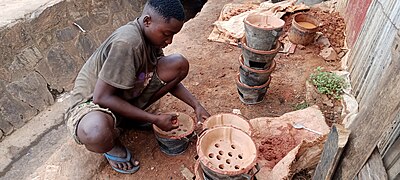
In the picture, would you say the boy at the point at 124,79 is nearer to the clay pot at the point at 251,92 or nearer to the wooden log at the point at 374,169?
the clay pot at the point at 251,92

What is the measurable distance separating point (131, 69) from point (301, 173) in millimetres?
1516

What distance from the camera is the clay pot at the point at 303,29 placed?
4.23 m

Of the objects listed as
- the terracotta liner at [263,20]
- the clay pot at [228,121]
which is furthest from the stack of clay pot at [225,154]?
the terracotta liner at [263,20]

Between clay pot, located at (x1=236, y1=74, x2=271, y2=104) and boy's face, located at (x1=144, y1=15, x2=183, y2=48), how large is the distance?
3.90 ft

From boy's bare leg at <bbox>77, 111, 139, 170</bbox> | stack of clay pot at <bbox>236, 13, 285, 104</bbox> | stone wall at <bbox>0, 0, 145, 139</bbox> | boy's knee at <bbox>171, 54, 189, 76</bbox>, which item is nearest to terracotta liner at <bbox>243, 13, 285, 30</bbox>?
stack of clay pot at <bbox>236, 13, 285, 104</bbox>

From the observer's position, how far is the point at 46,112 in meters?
5.08

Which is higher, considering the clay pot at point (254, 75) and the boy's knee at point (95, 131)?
the boy's knee at point (95, 131)

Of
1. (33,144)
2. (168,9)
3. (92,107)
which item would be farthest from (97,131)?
(33,144)

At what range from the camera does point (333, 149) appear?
156 cm

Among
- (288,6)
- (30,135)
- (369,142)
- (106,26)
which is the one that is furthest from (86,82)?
(106,26)

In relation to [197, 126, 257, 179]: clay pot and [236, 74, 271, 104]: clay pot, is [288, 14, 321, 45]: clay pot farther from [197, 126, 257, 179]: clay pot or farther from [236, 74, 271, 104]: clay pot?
[197, 126, 257, 179]: clay pot

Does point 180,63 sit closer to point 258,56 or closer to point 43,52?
point 258,56

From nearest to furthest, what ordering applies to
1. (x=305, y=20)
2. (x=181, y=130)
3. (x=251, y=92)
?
(x=181, y=130) < (x=251, y=92) < (x=305, y=20)

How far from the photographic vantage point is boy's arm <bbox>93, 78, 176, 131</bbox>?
226 cm
